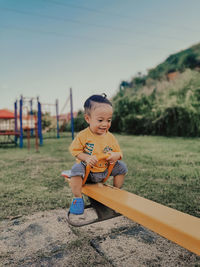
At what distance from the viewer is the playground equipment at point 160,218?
1028mm

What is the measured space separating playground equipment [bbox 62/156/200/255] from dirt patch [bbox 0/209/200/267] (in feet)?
0.98

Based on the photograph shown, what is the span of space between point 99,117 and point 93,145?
0.24m

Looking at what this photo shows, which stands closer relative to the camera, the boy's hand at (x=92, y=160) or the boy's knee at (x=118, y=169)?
the boy's hand at (x=92, y=160)

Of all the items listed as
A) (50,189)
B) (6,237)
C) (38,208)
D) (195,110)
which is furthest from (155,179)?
(195,110)

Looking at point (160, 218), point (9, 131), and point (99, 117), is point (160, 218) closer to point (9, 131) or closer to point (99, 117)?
point (99, 117)

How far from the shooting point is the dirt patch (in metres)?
1.43

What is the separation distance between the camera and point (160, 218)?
1.18 meters

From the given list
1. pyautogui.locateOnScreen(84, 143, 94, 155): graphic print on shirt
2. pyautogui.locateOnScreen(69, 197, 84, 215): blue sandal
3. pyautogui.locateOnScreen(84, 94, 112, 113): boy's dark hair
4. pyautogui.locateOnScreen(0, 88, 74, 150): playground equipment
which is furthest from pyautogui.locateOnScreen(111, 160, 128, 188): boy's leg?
pyautogui.locateOnScreen(0, 88, 74, 150): playground equipment

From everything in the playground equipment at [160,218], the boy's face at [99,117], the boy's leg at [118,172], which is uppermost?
the boy's face at [99,117]

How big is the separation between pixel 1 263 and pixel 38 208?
2.76 feet

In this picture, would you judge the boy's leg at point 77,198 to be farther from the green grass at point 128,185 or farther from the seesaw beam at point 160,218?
the green grass at point 128,185

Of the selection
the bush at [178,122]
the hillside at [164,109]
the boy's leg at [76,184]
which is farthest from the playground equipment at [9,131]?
the boy's leg at [76,184]

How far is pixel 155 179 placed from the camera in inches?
127

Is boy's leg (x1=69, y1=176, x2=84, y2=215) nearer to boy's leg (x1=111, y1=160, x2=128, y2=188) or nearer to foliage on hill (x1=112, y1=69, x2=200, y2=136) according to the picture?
boy's leg (x1=111, y1=160, x2=128, y2=188)
